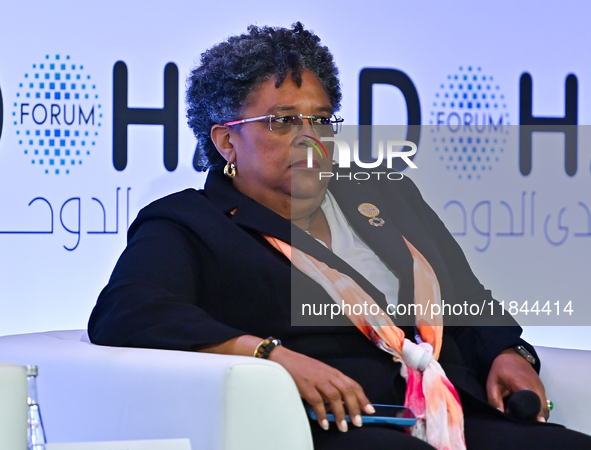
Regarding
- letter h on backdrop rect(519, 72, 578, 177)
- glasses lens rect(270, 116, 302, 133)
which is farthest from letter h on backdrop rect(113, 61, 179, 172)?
letter h on backdrop rect(519, 72, 578, 177)

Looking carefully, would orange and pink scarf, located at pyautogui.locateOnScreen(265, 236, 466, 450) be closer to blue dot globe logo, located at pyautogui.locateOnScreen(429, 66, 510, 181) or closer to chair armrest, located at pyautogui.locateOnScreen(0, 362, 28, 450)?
chair armrest, located at pyautogui.locateOnScreen(0, 362, 28, 450)

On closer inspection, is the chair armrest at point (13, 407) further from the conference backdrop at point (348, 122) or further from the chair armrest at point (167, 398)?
the conference backdrop at point (348, 122)

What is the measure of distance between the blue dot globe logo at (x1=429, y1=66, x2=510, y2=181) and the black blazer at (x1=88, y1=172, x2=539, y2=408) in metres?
1.23

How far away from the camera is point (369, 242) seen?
179cm

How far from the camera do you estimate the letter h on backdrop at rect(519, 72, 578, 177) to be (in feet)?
10.0

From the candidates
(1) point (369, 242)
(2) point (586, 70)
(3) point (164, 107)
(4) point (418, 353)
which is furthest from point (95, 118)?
(2) point (586, 70)

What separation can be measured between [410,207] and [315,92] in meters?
0.38

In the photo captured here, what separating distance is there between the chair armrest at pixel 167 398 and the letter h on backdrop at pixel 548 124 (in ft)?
6.98

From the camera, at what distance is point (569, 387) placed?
→ 5.27 ft

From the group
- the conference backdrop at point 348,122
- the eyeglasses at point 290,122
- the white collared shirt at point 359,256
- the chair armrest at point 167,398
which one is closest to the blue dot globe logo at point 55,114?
the conference backdrop at point 348,122

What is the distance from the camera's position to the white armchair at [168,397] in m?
1.17

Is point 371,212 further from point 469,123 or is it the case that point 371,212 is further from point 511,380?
point 469,123

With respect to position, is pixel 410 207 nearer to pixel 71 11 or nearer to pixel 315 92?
pixel 315 92

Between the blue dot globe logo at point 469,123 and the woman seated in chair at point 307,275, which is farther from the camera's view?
the blue dot globe logo at point 469,123
